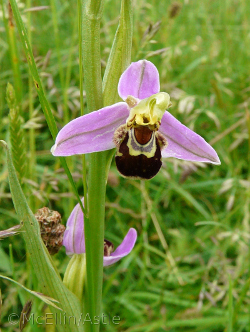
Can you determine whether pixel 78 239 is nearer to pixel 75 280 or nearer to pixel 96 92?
pixel 75 280

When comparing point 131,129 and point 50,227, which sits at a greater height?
point 131,129

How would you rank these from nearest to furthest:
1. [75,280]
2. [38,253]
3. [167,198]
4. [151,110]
→ [38,253] < [151,110] < [75,280] < [167,198]

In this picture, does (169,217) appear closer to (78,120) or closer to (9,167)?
(78,120)

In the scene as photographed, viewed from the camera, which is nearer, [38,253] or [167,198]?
[38,253]

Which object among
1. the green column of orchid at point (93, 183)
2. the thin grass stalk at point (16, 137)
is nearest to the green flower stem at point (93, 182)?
the green column of orchid at point (93, 183)

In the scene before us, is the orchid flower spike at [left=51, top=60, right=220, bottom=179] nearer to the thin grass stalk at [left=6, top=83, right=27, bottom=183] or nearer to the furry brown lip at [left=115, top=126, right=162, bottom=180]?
the furry brown lip at [left=115, top=126, right=162, bottom=180]

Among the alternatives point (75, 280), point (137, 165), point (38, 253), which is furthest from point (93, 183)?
point (75, 280)

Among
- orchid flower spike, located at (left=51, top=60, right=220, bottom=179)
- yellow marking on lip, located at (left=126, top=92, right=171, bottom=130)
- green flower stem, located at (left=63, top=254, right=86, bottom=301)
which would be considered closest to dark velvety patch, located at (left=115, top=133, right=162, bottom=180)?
orchid flower spike, located at (left=51, top=60, right=220, bottom=179)
